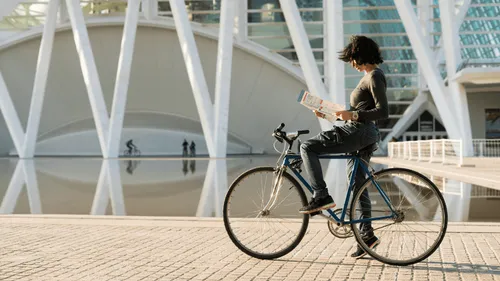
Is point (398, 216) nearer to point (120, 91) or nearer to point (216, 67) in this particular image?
point (120, 91)

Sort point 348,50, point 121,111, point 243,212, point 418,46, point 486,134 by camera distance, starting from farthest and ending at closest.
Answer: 1. point 486,134
2. point 121,111
3. point 418,46
4. point 243,212
5. point 348,50

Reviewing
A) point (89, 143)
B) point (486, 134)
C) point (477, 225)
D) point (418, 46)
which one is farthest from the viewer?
point (89, 143)

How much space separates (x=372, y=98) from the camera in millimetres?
5070

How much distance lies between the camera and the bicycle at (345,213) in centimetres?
479

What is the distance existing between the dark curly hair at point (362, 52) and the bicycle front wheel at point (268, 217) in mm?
1024

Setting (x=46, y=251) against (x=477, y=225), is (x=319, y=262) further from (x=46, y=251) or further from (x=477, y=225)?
(x=477, y=225)

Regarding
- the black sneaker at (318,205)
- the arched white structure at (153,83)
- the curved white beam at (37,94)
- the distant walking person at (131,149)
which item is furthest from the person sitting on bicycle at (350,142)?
the distant walking person at (131,149)

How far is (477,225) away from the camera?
6.77 m

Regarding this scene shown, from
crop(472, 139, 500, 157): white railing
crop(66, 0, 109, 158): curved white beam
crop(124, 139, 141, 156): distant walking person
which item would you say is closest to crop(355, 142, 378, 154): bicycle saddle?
crop(66, 0, 109, 158): curved white beam

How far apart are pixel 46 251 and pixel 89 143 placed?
4836 cm

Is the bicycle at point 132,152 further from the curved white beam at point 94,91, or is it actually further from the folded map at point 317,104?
the folded map at point 317,104

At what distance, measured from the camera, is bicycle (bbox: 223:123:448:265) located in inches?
189

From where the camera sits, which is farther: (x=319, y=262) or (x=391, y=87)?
(x=391, y=87)

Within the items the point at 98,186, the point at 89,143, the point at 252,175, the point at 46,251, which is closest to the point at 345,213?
the point at 252,175
